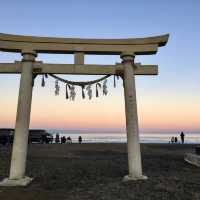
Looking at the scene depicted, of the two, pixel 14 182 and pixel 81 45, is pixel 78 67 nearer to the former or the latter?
pixel 81 45

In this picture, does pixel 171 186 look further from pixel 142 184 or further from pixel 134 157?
pixel 134 157

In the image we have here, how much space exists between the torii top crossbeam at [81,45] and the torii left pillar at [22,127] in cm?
42

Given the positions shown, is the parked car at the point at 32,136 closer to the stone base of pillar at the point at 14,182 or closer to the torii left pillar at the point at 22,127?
the torii left pillar at the point at 22,127

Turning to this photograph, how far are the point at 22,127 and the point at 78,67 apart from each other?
2808 millimetres

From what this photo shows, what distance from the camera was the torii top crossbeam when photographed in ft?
33.8

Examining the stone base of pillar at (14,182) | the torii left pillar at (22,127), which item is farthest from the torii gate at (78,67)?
the stone base of pillar at (14,182)

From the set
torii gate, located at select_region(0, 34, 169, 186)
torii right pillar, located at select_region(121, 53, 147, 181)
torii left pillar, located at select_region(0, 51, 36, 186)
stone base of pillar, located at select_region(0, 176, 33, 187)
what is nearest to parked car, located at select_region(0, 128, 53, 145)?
torii gate, located at select_region(0, 34, 169, 186)

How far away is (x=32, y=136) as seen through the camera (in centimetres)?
3847

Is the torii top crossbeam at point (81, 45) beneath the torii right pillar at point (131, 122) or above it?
above

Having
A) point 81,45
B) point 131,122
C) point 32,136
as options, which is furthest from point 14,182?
point 32,136

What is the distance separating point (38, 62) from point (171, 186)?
6055mm

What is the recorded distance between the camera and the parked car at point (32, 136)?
117 ft

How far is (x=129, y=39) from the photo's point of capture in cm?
1062

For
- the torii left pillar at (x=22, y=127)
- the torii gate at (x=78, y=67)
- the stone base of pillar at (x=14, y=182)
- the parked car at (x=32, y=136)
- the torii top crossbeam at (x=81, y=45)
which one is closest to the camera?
the stone base of pillar at (x=14, y=182)
